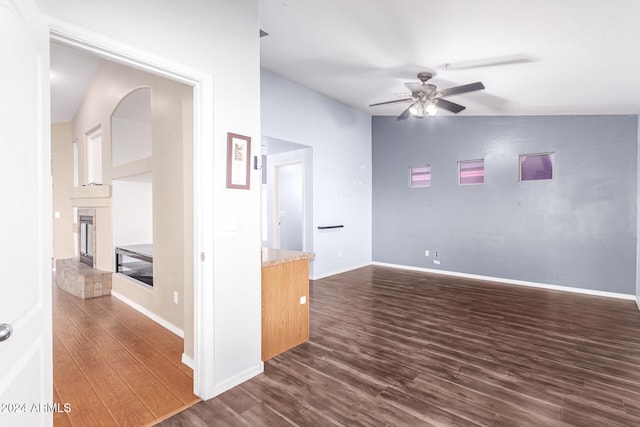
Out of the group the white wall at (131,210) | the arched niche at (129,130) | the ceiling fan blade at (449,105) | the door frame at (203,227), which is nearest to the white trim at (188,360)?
the door frame at (203,227)

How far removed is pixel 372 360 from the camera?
2682 millimetres

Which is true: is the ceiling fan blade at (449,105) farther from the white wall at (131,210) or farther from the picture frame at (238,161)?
the white wall at (131,210)

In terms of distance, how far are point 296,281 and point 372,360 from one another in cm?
96

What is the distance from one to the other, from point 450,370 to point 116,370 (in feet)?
8.78

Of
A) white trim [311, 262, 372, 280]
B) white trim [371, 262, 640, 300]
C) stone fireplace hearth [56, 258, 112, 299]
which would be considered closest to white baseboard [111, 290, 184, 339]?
stone fireplace hearth [56, 258, 112, 299]

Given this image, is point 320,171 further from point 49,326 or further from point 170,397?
point 49,326

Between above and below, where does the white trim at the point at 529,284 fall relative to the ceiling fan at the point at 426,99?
below

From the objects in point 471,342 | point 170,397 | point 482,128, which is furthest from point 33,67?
point 482,128

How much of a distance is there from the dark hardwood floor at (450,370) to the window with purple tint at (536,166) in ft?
6.62

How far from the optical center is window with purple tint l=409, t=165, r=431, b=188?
21.1 ft

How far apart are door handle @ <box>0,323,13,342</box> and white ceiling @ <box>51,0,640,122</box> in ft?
9.92

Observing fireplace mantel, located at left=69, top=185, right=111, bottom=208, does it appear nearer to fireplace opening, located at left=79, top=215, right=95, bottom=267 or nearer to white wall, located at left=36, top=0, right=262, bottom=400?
fireplace opening, located at left=79, top=215, right=95, bottom=267

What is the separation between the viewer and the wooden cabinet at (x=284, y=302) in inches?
108

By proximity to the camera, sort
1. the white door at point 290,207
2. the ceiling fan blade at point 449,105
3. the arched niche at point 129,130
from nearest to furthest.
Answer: the ceiling fan blade at point 449,105 < the arched niche at point 129,130 < the white door at point 290,207
